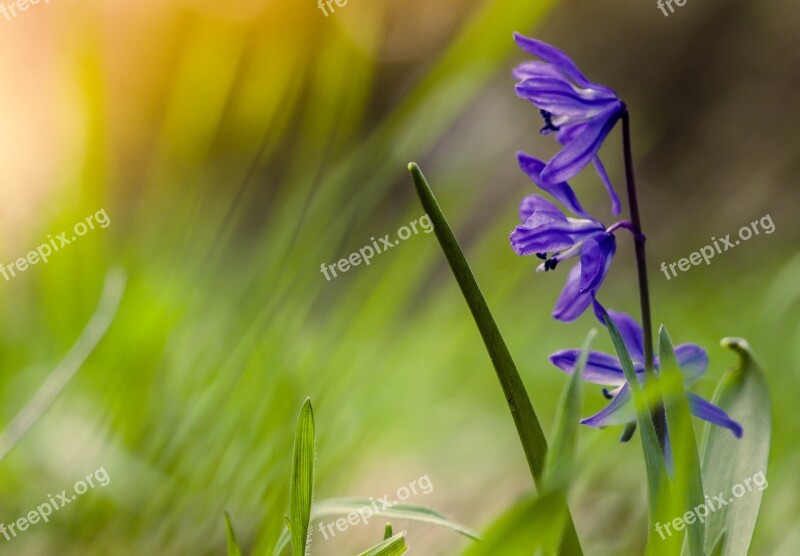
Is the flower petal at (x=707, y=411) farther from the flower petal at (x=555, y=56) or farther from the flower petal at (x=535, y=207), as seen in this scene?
the flower petal at (x=555, y=56)

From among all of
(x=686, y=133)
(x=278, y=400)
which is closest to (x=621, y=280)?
(x=686, y=133)

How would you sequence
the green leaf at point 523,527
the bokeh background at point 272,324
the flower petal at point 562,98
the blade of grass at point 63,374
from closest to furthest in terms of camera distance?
the green leaf at point 523,527 < the flower petal at point 562,98 < the blade of grass at point 63,374 < the bokeh background at point 272,324

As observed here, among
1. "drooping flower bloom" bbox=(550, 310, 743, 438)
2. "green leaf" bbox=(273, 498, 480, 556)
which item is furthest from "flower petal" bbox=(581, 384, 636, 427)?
"green leaf" bbox=(273, 498, 480, 556)

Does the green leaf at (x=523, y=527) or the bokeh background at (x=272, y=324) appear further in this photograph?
the bokeh background at (x=272, y=324)

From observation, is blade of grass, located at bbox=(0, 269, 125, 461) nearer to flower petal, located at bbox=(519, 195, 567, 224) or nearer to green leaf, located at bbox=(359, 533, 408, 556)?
green leaf, located at bbox=(359, 533, 408, 556)

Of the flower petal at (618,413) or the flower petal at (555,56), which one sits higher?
the flower petal at (555,56)

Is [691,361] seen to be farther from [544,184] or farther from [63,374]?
[63,374]

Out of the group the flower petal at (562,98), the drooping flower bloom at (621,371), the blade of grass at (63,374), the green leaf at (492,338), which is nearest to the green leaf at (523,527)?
the green leaf at (492,338)
